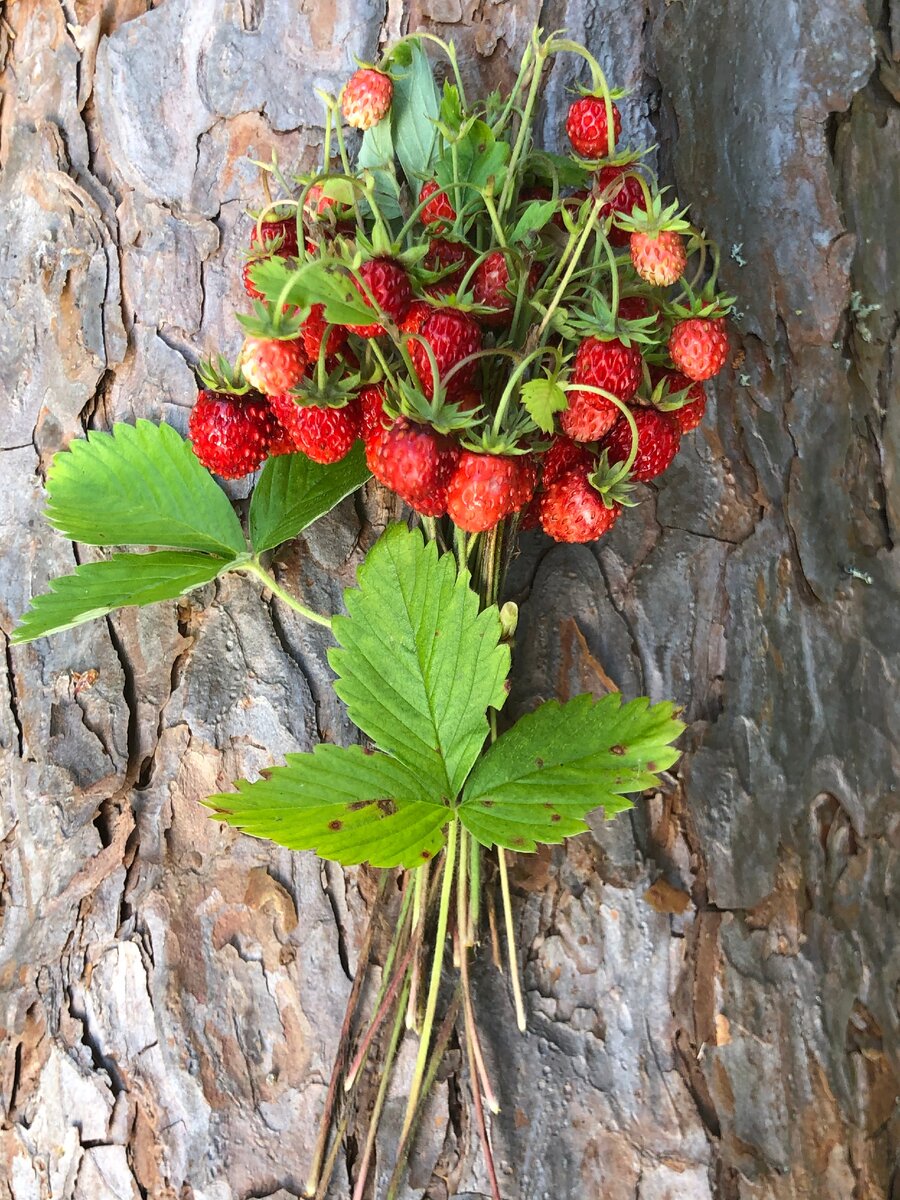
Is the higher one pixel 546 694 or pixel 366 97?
pixel 366 97

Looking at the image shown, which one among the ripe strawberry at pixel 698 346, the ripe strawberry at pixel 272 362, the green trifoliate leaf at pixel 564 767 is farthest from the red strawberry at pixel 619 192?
the green trifoliate leaf at pixel 564 767

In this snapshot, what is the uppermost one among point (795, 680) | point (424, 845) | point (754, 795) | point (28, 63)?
point (28, 63)

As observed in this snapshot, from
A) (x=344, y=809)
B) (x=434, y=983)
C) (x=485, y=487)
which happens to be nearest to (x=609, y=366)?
(x=485, y=487)

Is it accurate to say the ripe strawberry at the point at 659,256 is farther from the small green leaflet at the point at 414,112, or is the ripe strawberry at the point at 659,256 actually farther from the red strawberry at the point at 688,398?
the small green leaflet at the point at 414,112

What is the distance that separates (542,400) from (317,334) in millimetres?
199

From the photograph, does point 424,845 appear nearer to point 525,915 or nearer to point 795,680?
point 525,915

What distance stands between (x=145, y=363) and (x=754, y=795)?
35.8 inches

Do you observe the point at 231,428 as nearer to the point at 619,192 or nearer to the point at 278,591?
the point at 278,591

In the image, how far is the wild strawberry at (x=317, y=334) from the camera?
71cm

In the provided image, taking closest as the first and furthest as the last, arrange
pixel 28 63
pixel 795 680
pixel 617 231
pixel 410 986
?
pixel 617 231
pixel 410 986
pixel 795 680
pixel 28 63

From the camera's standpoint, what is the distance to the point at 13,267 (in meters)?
1.13

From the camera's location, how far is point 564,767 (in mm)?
848

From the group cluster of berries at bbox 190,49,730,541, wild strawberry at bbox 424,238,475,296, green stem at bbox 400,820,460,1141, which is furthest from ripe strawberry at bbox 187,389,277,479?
green stem at bbox 400,820,460,1141

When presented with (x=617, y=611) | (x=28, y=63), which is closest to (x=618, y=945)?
(x=617, y=611)
